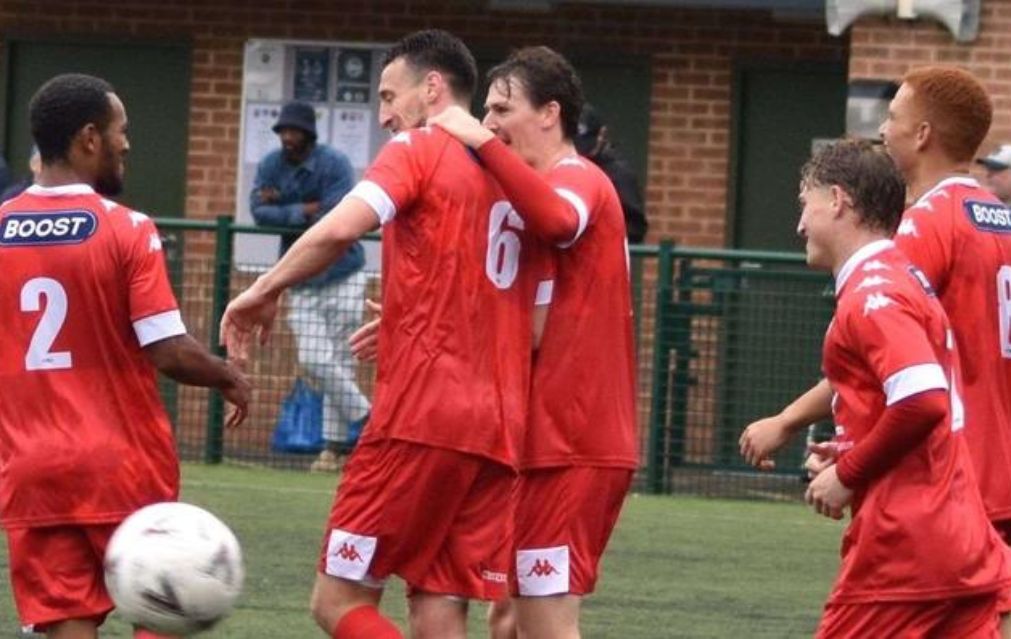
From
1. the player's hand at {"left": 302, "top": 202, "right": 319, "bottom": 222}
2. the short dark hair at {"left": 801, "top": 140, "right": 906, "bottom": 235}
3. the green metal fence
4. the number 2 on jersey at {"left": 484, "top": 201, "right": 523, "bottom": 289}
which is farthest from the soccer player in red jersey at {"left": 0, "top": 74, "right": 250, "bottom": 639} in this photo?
the player's hand at {"left": 302, "top": 202, "right": 319, "bottom": 222}

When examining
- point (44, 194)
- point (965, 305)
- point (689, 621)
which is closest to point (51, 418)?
point (44, 194)

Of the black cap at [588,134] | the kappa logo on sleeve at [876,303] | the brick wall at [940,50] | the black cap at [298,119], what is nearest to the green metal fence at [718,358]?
the black cap at [298,119]

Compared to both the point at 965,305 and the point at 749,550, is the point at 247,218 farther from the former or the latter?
the point at 965,305

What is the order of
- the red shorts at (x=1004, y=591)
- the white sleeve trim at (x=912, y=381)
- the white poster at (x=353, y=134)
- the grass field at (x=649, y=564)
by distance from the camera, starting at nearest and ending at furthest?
the white sleeve trim at (x=912, y=381), the red shorts at (x=1004, y=591), the grass field at (x=649, y=564), the white poster at (x=353, y=134)

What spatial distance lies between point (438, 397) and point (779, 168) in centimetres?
1006

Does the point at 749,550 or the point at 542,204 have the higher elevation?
the point at 542,204

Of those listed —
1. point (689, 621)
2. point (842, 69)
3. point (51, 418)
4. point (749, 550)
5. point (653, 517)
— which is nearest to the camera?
point (51, 418)

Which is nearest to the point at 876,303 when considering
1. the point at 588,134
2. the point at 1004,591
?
the point at 1004,591

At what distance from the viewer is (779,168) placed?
17141 millimetres

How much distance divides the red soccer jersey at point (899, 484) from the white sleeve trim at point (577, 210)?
1278mm

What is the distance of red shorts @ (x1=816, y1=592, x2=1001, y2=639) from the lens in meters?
6.48

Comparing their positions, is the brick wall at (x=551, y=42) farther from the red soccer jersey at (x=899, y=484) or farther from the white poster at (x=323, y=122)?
the red soccer jersey at (x=899, y=484)

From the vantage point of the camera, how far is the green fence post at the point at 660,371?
1525cm

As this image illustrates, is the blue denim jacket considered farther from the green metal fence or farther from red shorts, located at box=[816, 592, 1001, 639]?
red shorts, located at box=[816, 592, 1001, 639]
